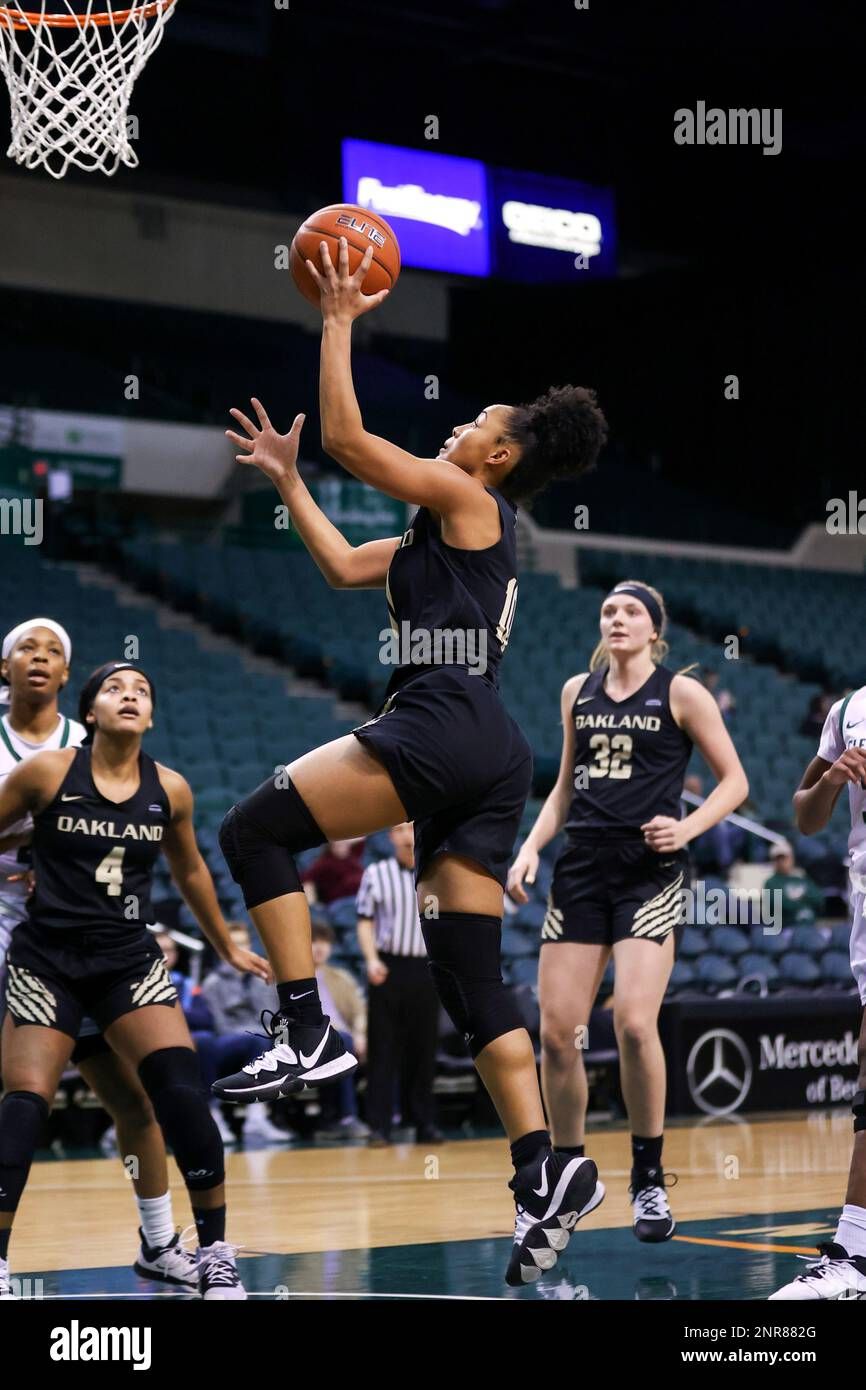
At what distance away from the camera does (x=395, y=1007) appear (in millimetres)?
9672

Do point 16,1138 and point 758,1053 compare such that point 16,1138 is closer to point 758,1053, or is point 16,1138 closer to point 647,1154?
point 647,1154

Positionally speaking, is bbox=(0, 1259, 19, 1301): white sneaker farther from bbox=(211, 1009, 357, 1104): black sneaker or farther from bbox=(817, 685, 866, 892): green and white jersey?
bbox=(817, 685, 866, 892): green and white jersey

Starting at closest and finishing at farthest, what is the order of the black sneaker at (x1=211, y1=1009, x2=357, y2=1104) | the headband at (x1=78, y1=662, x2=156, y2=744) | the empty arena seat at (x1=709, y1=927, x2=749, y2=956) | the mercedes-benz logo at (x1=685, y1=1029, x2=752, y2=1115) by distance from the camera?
the black sneaker at (x1=211, y1=1009, x2=357, y2=1104)
the headband at (x1=78, y1=662, x2=156, y2=744)
the mercedes-benz logo at (x1=685, y1=1029, x2=752, y2=1115)
the empty arena seat at (x1=709, y1=927, x2=749, y2=956)

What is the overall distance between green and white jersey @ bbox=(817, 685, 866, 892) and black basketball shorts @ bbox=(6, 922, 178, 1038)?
1.90 m

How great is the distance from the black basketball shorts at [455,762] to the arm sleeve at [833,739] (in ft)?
2.91

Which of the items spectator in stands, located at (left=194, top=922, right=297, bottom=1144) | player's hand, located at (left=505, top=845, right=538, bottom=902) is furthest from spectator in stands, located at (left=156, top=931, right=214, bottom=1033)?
player's hand, located at (left=505, top=845, right=538, bottom=902)

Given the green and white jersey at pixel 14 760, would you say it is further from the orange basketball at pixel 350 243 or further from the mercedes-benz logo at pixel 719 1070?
the mercedes-benz logo at pixel 719 1070

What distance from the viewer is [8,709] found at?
18.3 feet

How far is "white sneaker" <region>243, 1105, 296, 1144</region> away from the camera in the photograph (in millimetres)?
9977

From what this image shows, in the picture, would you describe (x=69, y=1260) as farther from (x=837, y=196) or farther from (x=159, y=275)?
(x=837, y=196)

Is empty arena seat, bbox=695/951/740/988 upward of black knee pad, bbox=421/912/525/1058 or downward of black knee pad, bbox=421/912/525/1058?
downward

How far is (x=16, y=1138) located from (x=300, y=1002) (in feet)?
3.15

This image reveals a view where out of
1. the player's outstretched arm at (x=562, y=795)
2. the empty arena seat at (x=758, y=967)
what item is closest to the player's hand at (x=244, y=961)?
the player's outstretched arm at (x=562, y=795)
